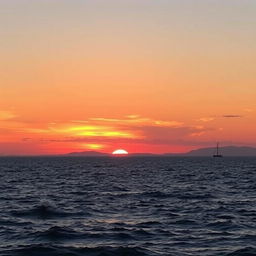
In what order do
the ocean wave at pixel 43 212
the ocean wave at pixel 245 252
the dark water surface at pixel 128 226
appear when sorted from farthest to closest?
the ocean wave at pixel 43 212 < the dark water surface at pixel 128 226 < the ocean wave at pixel 245 252

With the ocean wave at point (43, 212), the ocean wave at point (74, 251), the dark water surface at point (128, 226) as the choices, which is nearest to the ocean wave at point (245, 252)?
the dark water surface at point (128, 226)

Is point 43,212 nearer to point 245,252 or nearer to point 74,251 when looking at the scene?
point 74,251

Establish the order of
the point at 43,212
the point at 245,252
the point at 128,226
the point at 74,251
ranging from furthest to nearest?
1. the point at 43,212
2. the point at 128,226
3. the point at 74,251
4. the point at 245,252

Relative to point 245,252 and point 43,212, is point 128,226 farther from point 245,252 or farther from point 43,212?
point 43,212

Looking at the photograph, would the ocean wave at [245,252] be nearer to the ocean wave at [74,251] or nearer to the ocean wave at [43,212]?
the ocean wave at [74,251]

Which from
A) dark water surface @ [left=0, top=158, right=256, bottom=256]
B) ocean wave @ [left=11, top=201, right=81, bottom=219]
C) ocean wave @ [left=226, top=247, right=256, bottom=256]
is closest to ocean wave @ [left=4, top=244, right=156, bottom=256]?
dark water surface @ [left=0, top=158, right=256, bottom=256]

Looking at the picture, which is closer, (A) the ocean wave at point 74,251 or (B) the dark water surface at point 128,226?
(A) the ocean wave at point 74,251

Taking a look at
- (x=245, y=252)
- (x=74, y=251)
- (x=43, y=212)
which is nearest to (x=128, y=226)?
(x=74, y=251)

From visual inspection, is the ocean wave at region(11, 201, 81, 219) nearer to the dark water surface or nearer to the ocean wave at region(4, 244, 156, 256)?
the dark water surface

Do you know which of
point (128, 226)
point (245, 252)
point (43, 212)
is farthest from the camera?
point (43, 212)

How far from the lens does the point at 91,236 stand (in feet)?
88.4

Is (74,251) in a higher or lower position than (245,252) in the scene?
lower

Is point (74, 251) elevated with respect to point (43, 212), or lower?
lower

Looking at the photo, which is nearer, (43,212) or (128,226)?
(128,226)
